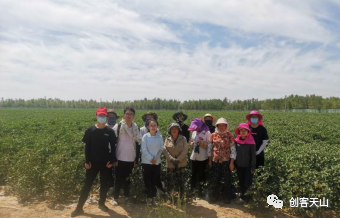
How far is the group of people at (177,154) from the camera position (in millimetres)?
4922

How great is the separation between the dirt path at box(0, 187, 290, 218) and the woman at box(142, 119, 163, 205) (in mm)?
373

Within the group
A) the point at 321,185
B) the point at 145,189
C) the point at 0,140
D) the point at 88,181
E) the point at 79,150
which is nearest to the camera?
the point at 321,185

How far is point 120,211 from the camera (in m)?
4.83

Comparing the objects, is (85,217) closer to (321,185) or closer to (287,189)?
(287,189)

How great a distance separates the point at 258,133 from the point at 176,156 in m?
1.74

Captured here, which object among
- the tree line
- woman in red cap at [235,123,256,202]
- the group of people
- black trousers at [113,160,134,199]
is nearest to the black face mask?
the group of people

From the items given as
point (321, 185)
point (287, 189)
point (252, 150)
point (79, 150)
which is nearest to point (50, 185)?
point (79, 150)

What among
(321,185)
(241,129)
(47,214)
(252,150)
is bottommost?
(47,214)

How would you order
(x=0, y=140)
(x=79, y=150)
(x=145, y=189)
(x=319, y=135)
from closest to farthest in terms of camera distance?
1. (x=145, y=189)
2. (x=79, y=150)
3. (x=0, y=140)
4. (x=319, y=135)

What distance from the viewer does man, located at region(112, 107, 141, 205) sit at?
16.5 ft

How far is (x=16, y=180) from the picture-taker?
5.92m

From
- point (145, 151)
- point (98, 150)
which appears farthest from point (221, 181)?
point (98, 150)

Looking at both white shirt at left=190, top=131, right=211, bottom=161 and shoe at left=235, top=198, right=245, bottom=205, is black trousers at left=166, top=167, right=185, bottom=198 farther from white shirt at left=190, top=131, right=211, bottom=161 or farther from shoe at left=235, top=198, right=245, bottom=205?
shoe at left=235, top=198, right=245, bottom=205

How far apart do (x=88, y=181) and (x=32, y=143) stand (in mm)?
4777
